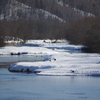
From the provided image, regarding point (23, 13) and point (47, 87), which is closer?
point (47, 87)

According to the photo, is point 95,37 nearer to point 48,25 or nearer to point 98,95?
point 98,95

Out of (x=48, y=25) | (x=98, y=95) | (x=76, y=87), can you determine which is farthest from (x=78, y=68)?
(x=48, y=25)

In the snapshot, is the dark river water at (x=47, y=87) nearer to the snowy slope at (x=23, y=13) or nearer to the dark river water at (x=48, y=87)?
the dark river water at (x=48, y=87)

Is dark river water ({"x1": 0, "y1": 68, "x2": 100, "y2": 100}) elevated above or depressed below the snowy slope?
below

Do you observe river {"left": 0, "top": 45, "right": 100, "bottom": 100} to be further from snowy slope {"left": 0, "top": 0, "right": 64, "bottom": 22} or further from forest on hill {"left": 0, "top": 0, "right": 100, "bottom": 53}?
snowy slope {"left": 0, "top": 0, "right": 64, "bottom": 22}

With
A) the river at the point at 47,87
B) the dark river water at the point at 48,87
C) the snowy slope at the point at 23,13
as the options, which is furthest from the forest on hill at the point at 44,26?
the dark river water at the point at 48,87

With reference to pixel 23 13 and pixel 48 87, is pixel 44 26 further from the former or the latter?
pixel 48 87

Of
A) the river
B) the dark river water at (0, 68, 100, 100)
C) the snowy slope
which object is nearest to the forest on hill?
the snowy slope

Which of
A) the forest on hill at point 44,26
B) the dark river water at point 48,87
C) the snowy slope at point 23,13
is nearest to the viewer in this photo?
the dark river water at point 48,87

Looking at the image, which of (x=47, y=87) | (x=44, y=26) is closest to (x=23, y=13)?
(x=44, y=26)

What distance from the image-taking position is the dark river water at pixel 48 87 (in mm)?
20094

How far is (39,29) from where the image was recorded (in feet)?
526

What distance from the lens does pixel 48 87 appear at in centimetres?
2264

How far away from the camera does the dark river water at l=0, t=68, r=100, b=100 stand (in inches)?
791
